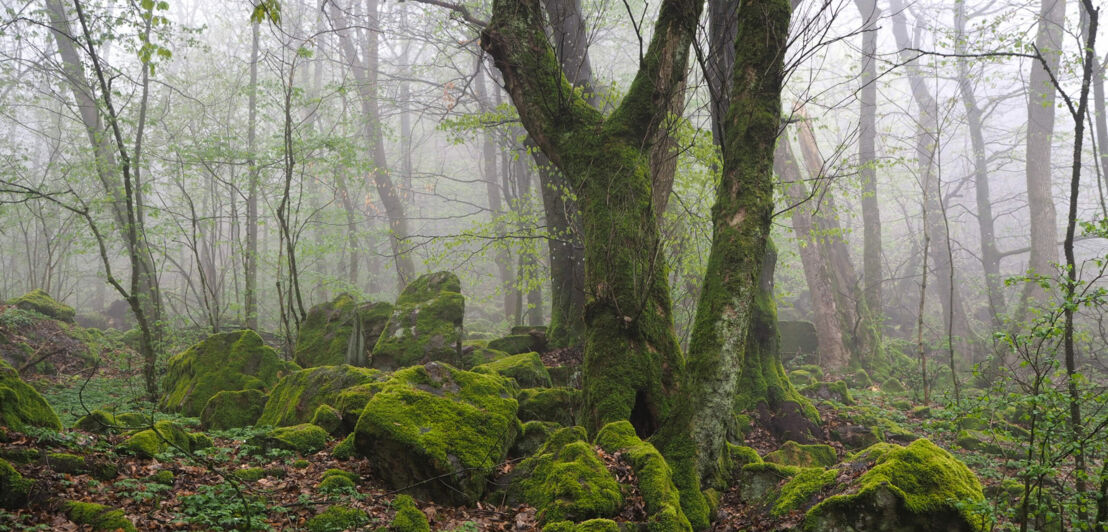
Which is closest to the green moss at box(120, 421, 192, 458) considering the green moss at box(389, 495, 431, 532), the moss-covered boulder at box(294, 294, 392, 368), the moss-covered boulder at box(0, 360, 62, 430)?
the moss-covered boulder at box(0, 360, 62, 430)

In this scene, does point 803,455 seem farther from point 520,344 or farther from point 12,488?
point 12,488

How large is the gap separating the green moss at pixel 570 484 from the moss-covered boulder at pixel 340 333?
511 centimetres

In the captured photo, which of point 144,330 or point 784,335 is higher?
point 144,330

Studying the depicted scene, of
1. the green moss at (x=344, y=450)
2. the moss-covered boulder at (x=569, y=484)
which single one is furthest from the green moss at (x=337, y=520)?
the moss-covered boulder at (x=569, y=484)

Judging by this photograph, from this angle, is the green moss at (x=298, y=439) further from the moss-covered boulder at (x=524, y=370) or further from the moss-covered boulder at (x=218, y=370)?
the moss-covered boulder at (x=218, y=370)

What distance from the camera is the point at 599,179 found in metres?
6.51

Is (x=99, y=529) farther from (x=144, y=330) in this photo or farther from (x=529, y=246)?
(x=529, y=246)

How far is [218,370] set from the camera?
8.13 metres

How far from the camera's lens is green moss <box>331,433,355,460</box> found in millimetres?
5434

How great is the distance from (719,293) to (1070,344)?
Result: 8.30ft

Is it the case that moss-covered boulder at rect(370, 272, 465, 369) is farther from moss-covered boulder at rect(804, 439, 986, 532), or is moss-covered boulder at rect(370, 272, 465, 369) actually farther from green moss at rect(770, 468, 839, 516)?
moss-covered boulder at rect(804, 439, 986, 532)

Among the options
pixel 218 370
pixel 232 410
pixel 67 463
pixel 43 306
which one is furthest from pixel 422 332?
pixel 43 306

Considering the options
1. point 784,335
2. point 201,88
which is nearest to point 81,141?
point 201,88

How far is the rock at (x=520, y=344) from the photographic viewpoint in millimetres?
10016
